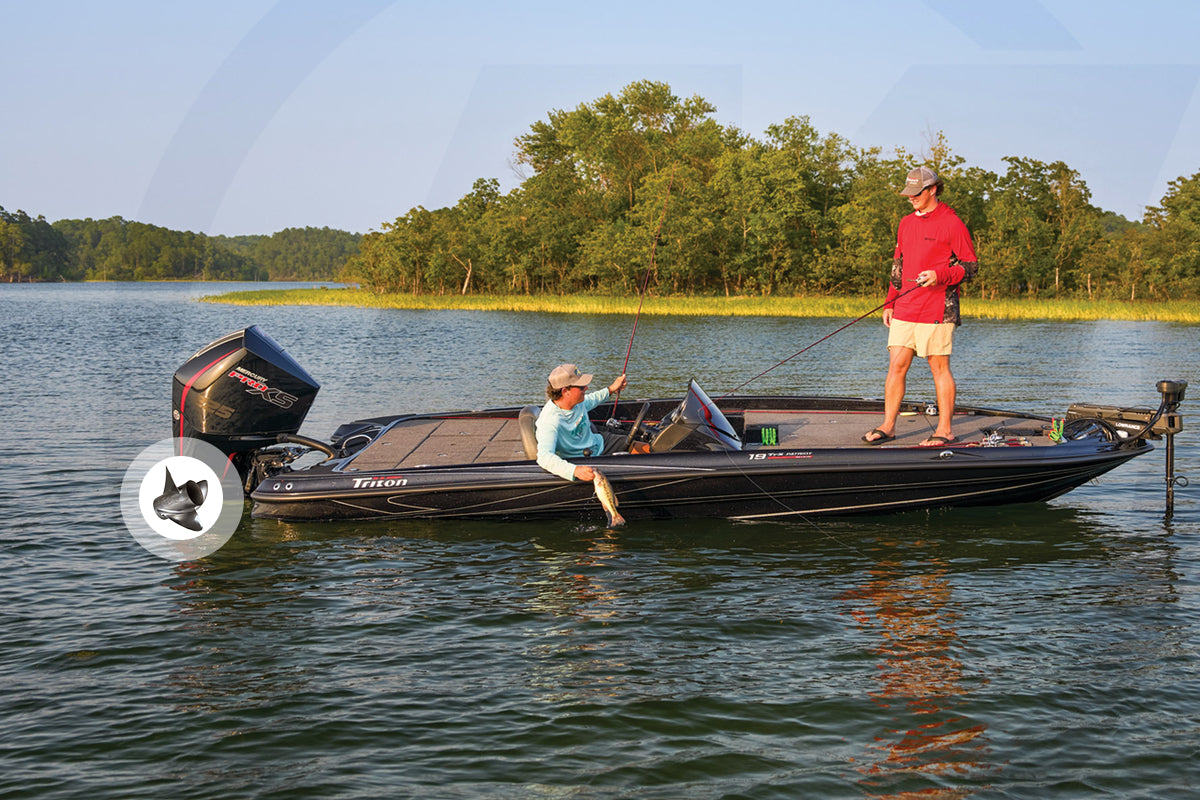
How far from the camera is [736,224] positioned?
6209 centimetres

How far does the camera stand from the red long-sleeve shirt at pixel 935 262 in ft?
27.0

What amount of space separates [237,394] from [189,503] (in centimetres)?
105

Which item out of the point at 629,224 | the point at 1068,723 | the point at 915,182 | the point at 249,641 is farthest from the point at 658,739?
the point at 629,224

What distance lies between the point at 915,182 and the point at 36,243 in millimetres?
171322

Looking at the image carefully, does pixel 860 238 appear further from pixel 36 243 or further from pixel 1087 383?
pixel 36 243

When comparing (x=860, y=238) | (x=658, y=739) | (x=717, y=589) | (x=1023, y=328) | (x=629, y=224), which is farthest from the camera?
(x=629, y=224)

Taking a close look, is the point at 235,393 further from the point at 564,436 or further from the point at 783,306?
the point at 783,306

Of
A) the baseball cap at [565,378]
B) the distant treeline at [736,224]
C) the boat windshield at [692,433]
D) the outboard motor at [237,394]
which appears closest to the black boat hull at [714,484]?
the boat windshield at [692,433]

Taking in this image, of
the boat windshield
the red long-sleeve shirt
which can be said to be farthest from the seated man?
the red long-sleeve shirt

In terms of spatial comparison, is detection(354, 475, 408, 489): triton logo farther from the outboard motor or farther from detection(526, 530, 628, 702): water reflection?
detection(526, 530, 628, 702): water reflection

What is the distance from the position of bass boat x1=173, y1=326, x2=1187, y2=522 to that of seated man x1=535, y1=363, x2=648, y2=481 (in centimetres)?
22

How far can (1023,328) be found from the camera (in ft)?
112

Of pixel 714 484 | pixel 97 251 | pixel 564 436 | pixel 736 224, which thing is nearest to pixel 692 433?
pixel 714 484

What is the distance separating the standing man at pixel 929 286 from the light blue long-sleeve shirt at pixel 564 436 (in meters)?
2.43
